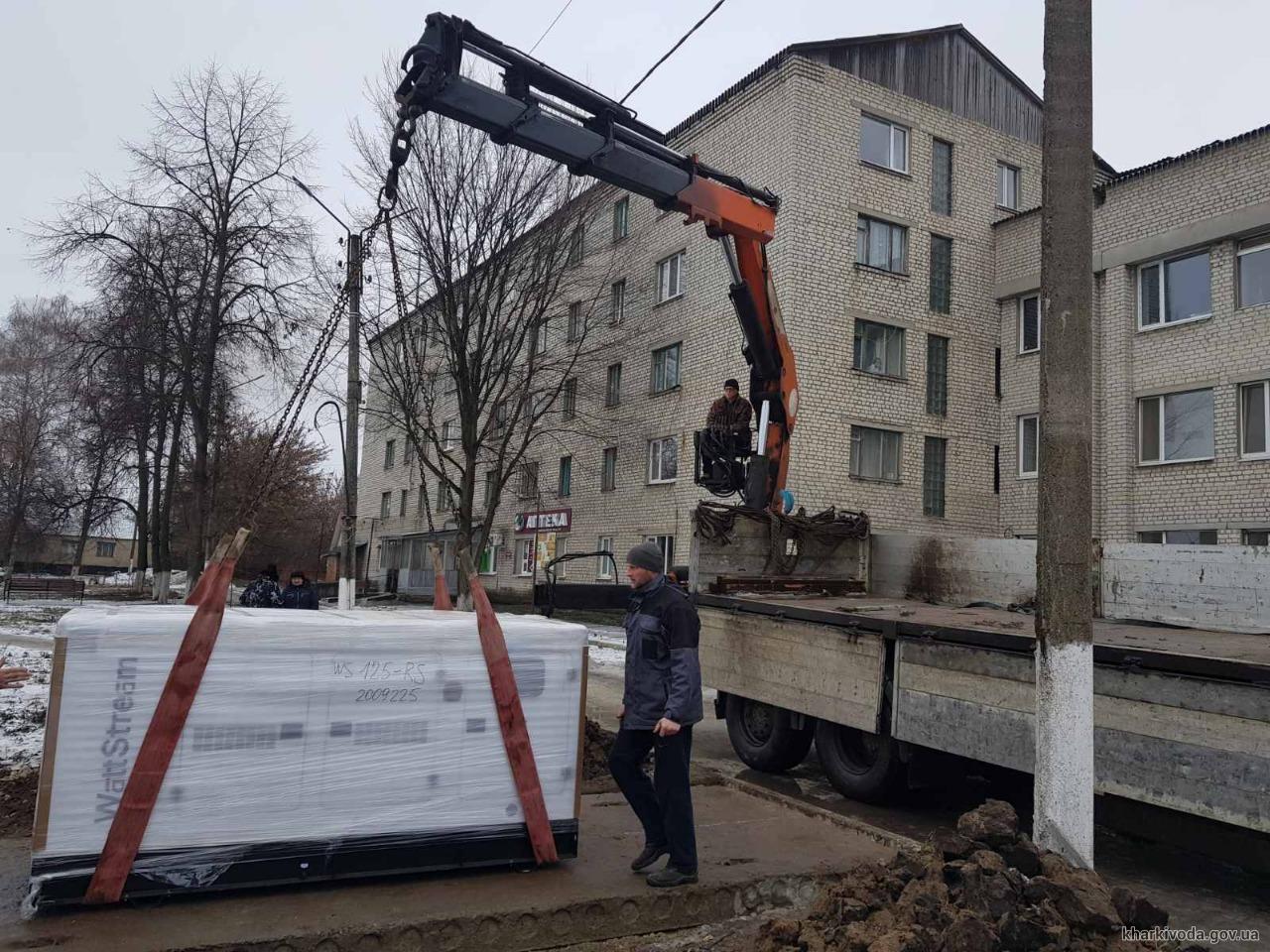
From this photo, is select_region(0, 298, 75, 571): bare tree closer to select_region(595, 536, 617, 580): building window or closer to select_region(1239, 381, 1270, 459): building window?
select_region(595, 536, 617, 580): building window

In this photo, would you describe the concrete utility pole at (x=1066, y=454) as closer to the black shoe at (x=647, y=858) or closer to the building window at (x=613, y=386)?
the black shoe at (x=647, y=858)

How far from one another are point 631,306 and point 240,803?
24.1 m

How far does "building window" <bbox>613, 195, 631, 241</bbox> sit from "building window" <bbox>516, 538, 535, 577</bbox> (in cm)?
1012

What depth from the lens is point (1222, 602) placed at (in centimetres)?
678

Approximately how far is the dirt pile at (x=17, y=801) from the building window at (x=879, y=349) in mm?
19239

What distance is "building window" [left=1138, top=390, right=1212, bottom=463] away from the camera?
1944cm

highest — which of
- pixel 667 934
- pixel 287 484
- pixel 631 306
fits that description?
pixel 631 306

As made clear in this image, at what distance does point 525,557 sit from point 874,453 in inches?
527

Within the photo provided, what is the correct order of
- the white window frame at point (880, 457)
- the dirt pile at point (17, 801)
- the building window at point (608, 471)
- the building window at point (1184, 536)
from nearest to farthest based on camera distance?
the dirt pile at point (17, 801) < the building window at point (1184, 536) < the white window frame at point (880, 457) < the building window at point (608, 471)

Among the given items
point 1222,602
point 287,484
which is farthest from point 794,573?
point 287,484

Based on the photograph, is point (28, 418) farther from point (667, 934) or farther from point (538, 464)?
point (667, 934)

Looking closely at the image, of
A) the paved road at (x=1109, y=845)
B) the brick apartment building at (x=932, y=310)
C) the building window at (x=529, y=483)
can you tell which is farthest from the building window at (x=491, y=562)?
the paved road at (x=1109, y=845)

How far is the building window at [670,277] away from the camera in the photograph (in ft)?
84.5

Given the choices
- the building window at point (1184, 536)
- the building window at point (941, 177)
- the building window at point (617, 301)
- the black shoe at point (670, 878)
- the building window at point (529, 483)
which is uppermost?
the building window at point (941, 177)
